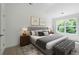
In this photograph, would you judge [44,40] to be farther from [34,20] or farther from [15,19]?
[15,19]

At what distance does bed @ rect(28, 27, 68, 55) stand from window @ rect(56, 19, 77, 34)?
4.9 inches

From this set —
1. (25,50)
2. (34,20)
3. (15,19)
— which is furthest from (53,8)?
(25,50)

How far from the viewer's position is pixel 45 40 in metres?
1.84

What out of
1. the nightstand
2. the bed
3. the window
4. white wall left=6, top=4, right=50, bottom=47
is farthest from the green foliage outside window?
the nightstand

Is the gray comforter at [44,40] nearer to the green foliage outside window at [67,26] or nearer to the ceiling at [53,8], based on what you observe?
the green foliage outside window at [67,26]

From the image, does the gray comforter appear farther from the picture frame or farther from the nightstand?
the picture frame

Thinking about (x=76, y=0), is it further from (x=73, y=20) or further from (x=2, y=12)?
(x=2, y=12)

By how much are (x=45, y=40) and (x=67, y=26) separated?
20.4 inches

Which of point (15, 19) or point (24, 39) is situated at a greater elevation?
point (15, 19)

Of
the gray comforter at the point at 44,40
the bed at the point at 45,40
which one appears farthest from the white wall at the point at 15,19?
the gray comforter at the point at 44,40

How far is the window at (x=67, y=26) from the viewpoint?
72.5 inches

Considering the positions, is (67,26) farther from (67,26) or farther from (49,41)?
(49,41)

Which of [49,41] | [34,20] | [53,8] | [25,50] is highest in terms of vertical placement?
[53,8]

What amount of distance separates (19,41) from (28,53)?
0.97 ft
